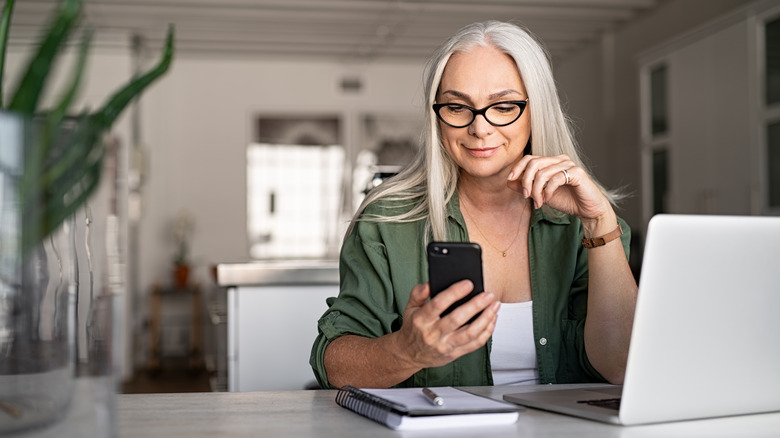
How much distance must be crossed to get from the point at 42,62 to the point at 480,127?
0.94 m

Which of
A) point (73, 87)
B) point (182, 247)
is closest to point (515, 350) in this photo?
point (73, 87)

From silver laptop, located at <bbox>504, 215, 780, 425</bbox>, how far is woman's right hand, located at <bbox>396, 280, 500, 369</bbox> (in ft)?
0.52

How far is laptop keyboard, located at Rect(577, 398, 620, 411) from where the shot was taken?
3.47ft

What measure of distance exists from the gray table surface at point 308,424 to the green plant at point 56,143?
1.03 ft

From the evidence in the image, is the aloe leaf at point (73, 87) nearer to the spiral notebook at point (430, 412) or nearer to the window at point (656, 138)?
the spiral notebook at point (430, 412)

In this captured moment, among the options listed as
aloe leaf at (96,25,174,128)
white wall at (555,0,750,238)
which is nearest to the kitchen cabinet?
aloe leaf at (96,25,174,128)

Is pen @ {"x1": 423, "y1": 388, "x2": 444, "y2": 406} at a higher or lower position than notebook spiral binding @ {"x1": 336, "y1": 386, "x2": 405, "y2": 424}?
higher

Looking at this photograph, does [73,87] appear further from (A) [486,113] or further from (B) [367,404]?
(A) [486,113]

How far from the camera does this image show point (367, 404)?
1038 mm

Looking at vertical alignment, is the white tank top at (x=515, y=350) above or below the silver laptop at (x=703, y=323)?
below

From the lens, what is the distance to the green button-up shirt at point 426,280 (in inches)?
61.1

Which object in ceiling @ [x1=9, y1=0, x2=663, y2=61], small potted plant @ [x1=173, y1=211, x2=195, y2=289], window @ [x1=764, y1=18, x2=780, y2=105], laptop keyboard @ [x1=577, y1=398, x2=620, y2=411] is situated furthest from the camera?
small potted plant @ [x1=173, y1=211, x2=195, y2=289]

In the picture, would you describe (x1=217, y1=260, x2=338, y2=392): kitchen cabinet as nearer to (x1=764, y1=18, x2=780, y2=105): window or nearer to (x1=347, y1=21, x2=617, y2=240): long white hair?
(x1=347, y1=21, x2=617, y2=240): long white hair

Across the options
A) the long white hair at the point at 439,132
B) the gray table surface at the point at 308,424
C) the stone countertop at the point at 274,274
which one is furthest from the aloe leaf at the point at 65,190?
the stone countertop at the point at 274,274
